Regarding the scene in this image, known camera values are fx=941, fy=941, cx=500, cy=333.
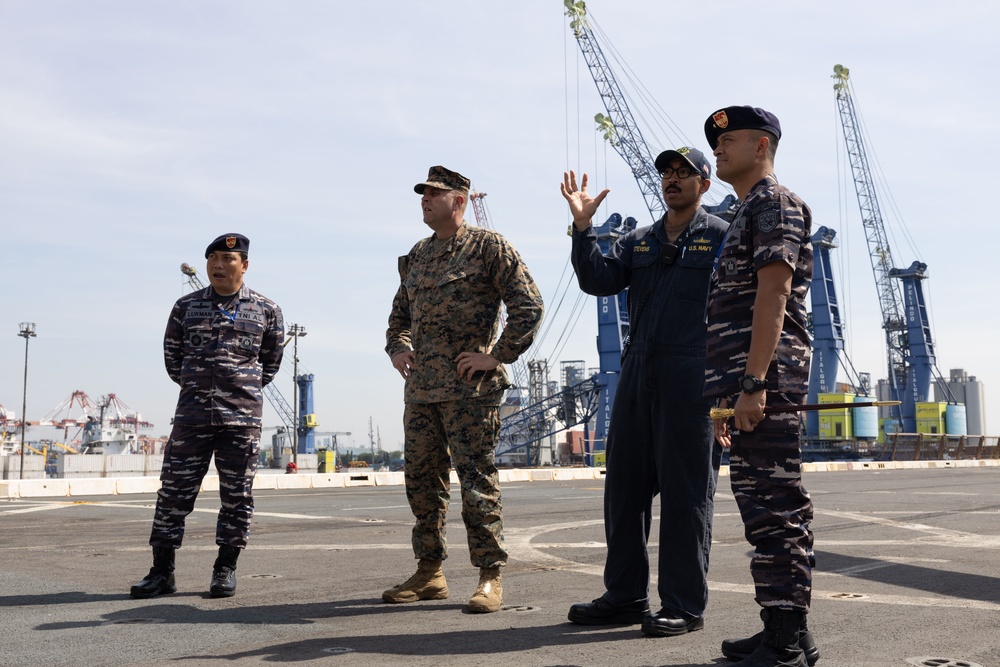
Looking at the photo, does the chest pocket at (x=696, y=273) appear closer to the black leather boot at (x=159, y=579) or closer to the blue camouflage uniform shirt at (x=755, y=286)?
the blue camouflage uniform shirt at (x=755, y=286)

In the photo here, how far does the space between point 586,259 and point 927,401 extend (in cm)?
8156

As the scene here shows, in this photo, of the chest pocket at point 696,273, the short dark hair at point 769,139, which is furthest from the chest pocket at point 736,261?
the chest pocket at point 696,273

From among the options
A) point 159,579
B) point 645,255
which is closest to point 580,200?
point 645,255

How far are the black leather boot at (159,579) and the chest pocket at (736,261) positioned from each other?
3.13m

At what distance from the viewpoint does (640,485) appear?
4.00 meters

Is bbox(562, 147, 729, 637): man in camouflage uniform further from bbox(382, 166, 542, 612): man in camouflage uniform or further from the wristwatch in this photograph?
the wristwatch

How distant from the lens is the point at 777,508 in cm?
312

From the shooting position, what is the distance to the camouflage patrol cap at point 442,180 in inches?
179

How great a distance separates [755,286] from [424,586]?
2208 millimetres

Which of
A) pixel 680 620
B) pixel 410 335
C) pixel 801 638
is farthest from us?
pixel 410 335

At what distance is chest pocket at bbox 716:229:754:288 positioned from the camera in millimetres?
3283

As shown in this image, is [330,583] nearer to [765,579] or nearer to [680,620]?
[680,620]

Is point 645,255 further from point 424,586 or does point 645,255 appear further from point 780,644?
point 424,586

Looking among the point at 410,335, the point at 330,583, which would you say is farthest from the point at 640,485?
the point at 330,583
